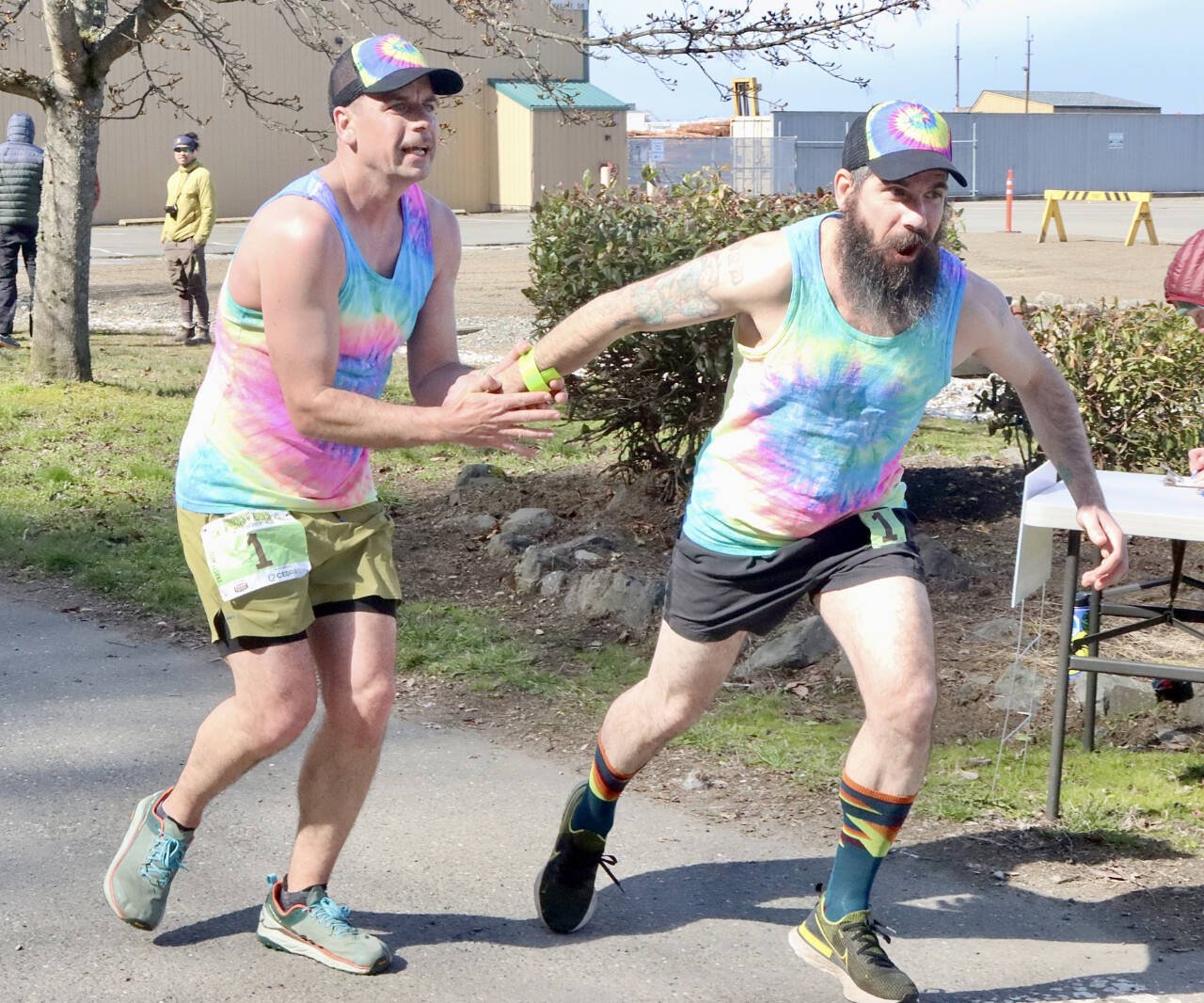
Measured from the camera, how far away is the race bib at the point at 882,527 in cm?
335

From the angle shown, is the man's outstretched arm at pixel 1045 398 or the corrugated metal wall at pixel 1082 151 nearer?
the man's outstretched arm at pixel 1045 398

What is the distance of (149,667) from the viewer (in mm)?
5695

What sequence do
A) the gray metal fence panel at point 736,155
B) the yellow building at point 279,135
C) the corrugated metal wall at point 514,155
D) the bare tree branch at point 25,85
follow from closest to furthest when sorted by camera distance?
1. the bare tree branch at point 25,85
2. the yellow building at point 279,135
3. the corrugated metal wall at point 514,155
4. the gray metal fence panel at point 736,155

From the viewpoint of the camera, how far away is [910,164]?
3146 mm

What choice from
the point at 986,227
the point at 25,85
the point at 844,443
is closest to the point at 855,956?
the point at 844,443

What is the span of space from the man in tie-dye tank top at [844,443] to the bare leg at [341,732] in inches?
25.0

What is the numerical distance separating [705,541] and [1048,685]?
2.39 m

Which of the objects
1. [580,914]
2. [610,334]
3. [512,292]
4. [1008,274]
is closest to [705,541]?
[610,334]

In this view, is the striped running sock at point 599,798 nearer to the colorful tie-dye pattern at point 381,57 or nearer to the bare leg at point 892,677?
the bare leg at point 892,677

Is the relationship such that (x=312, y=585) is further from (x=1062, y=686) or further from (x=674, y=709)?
(x=1062, y=686)

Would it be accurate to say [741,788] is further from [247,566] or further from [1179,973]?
[247,566]

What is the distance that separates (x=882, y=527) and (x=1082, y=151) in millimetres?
50217

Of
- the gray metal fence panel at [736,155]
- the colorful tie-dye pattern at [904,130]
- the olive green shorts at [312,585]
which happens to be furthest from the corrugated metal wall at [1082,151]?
the olive green shorts at [312,585]

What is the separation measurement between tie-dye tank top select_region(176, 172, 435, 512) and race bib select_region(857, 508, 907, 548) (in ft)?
3.83
